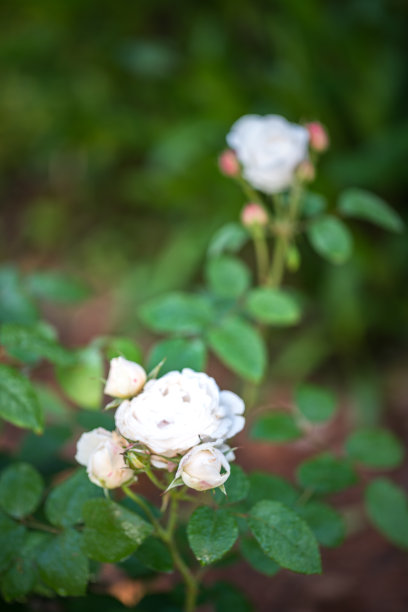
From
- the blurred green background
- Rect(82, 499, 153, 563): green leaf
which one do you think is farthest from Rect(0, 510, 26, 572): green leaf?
the blurred green background

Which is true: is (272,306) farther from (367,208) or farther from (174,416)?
(174,416)

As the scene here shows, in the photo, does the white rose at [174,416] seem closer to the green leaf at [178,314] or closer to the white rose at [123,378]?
the white rose at [123,378]

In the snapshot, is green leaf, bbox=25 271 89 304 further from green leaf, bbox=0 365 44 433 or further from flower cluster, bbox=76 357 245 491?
flower cluster, bbox=76 357 245 491

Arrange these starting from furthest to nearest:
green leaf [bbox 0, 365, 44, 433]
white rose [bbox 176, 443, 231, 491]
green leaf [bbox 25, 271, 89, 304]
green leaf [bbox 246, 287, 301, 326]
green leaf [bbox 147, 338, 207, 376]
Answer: green leaf [bbox 25, 271, 89, 304]
green leaf [bbox 246, 287, 301, 326]
green leaf [bbox 147, 338, 207, 376]
green leaf [bbox 0, 365, 44, 433]
white rose [bbox 176, 443, 231, 491]

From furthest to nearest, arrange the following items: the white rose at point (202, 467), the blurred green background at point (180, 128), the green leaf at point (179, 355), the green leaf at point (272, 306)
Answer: the blurred green background at point (180, 128), the green leaf at point (272, 306), the green leaf at point (179, 355), the white rose at point (202, 467)

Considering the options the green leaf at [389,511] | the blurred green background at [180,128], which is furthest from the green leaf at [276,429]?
the blurred green background at [180,128]

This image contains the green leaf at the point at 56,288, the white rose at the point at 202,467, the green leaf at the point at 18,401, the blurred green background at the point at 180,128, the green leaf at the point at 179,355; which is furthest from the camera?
the blurred green background at the point at 180,128

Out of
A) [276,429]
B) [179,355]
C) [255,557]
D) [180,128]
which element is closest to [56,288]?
[179,355]

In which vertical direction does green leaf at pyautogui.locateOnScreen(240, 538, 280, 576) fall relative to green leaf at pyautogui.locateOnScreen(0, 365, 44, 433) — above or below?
below
